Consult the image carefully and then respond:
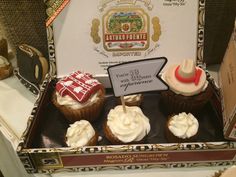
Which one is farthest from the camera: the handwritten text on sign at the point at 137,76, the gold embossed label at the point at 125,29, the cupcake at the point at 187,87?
the gold embossed label at the point at 125,29

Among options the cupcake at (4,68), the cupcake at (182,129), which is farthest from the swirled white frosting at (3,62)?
the cupcake at (182,129)

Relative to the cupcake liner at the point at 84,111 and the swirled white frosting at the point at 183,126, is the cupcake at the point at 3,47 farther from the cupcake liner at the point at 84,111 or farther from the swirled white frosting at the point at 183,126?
the swirled white frosting at the point at 183,126

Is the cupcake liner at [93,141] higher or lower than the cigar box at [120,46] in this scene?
lower

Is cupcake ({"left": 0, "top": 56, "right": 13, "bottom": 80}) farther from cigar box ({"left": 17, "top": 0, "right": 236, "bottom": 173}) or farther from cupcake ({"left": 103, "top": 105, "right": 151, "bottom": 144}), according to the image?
cupcake ({"left": 103, "top": 105, "right": 151, "bottom": 144})

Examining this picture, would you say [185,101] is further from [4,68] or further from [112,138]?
[4,68]

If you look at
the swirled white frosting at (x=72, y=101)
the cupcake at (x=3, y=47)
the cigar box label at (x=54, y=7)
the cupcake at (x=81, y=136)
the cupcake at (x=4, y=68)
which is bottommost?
the cupcake at (x=81, y=136)

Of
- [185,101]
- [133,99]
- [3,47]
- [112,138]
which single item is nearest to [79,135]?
[112,138]

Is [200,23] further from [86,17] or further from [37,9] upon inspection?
[37,9]
